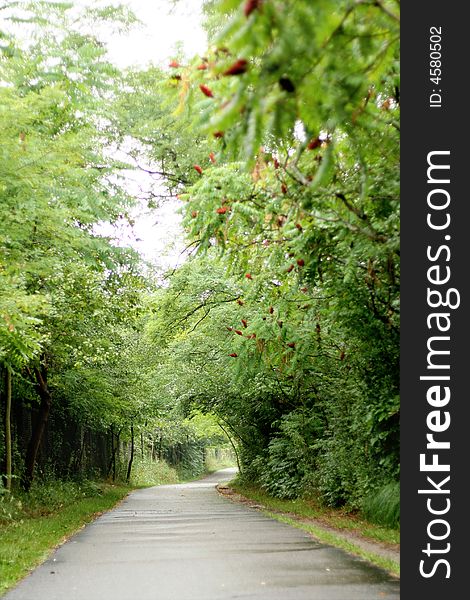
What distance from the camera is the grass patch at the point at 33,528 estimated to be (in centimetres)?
878

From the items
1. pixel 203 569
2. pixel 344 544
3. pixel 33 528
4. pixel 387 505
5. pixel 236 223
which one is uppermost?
pixel 236 223

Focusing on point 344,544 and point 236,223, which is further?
point 344,544

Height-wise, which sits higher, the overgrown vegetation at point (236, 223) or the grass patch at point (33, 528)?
the overgrown vegetation at point (236, 223)

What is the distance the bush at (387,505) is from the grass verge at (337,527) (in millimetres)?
122

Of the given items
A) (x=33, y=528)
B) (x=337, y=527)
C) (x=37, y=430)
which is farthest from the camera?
(x=37, y=430)

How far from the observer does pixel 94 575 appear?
26.4ft

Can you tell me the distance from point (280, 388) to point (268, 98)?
618 inches

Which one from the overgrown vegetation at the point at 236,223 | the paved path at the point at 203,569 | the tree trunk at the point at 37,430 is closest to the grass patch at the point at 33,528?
the paved path at the point at 203,569

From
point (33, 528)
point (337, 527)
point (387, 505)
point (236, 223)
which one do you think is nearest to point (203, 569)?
point (387, 505)

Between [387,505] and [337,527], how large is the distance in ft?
6.04

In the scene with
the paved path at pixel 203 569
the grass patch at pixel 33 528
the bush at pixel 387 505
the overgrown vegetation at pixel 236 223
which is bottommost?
the grass patch at pixel 33 528

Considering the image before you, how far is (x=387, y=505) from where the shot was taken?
1073 cm

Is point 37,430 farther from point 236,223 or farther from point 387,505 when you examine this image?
point 236,223

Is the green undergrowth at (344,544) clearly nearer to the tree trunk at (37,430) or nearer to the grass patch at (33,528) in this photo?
the grass patch at (33,528)
